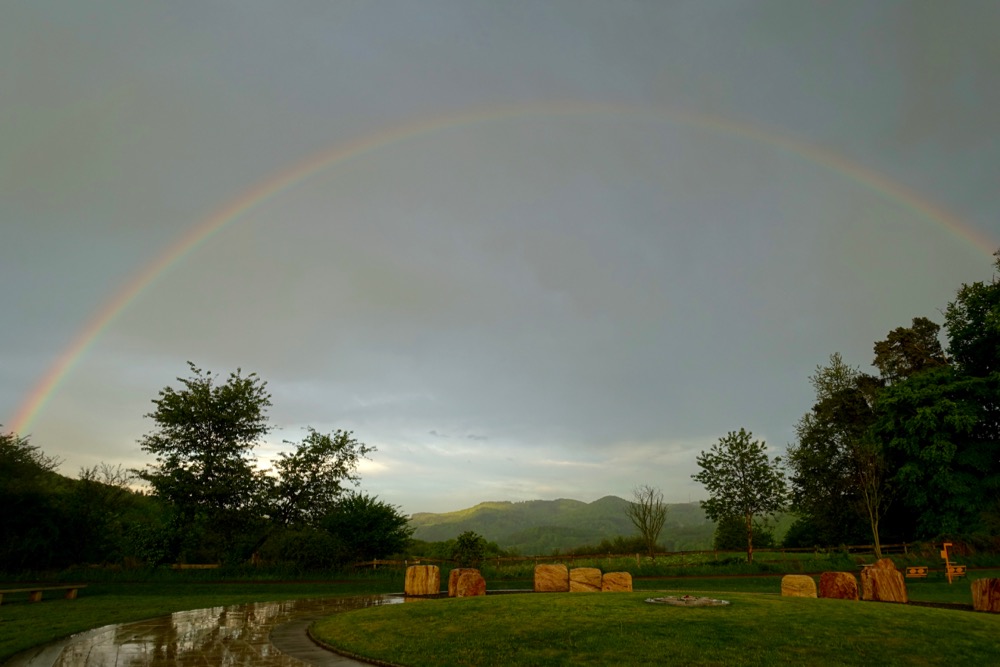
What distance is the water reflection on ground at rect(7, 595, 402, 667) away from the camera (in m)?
9.98

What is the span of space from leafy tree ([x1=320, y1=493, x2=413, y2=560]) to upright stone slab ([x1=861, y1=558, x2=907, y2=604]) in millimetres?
26551

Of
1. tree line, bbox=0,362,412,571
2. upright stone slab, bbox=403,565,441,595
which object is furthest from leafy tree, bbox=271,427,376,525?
upright stone slab, bbox=403,565,441,595

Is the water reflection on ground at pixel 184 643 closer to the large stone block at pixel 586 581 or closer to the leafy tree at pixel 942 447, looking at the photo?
the large stone block at pixel 586 581

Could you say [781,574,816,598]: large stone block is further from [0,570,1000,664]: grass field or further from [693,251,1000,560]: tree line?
[693,251,1000,560]: tree line

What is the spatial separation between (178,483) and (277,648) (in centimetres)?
3327

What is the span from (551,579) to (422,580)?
15.7 feet

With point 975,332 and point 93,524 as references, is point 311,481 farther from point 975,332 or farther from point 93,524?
point 975,332

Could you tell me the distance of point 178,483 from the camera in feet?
129

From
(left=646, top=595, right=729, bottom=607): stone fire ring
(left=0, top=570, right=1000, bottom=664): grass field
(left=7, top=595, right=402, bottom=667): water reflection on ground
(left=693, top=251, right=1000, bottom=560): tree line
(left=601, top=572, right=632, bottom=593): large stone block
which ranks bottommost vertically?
(left=0, top=570, right=1000, bottom=664): grass field

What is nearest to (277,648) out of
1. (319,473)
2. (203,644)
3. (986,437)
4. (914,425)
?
(203,644)

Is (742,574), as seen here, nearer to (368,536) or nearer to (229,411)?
(368,536)

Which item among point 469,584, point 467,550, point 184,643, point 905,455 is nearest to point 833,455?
point 905,455

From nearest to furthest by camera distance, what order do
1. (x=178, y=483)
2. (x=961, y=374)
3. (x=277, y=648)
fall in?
(x=277, y=648)
(x=178, y=483)
(x=961, y=374)

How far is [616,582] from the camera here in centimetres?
1975
